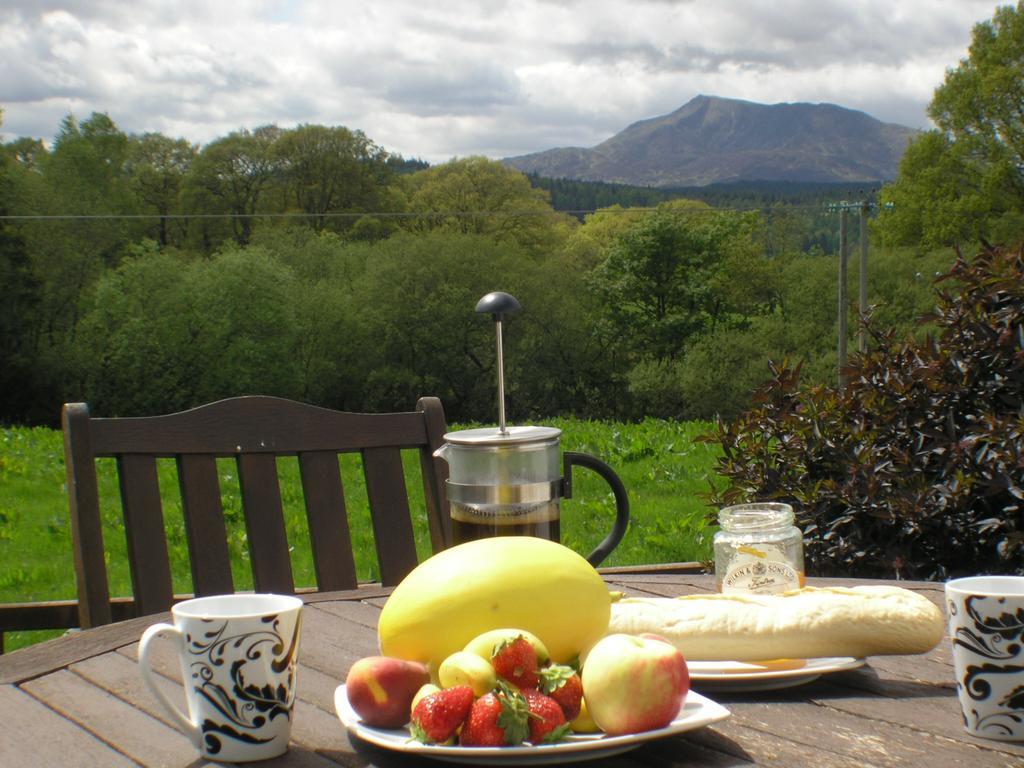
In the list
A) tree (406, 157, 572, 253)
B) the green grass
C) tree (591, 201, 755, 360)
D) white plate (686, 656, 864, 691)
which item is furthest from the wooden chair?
tree (406, 157, 572, 253)

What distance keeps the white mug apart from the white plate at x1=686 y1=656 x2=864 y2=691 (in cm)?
49

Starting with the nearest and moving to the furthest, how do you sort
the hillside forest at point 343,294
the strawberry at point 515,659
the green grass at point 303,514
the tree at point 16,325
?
the strawberry at point 515,659
the green grass at point 303,514
the tree at point 16,325
the hillside forest at point 343,294

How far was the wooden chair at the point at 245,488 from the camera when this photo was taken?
2029mm

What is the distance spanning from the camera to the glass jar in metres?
1.46

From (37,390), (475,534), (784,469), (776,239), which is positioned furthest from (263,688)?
(776,239)

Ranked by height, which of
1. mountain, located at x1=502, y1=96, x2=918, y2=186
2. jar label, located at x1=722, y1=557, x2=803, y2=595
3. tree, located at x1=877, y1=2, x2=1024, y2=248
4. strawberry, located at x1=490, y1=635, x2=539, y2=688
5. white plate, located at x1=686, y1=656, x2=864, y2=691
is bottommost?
white plate, located at x1=686, y1=656, x2=864, y2=691

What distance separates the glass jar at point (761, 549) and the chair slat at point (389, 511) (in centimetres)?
101

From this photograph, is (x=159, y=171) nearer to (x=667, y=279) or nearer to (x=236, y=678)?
(x=667, y=279)

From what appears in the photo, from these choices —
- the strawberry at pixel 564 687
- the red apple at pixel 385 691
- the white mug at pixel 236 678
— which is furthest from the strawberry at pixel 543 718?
the white mug at pixel 236 678

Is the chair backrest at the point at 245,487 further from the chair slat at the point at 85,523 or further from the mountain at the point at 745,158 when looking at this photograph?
the mountain at the point at 745,158

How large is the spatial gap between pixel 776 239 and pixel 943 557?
44842 mm

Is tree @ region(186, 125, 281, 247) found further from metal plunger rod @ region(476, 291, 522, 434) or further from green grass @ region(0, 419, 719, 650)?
metal plunger rod @ region(476, 291, 522, 434)

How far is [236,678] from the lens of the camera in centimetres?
105

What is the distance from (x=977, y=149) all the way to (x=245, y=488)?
28.2 m
